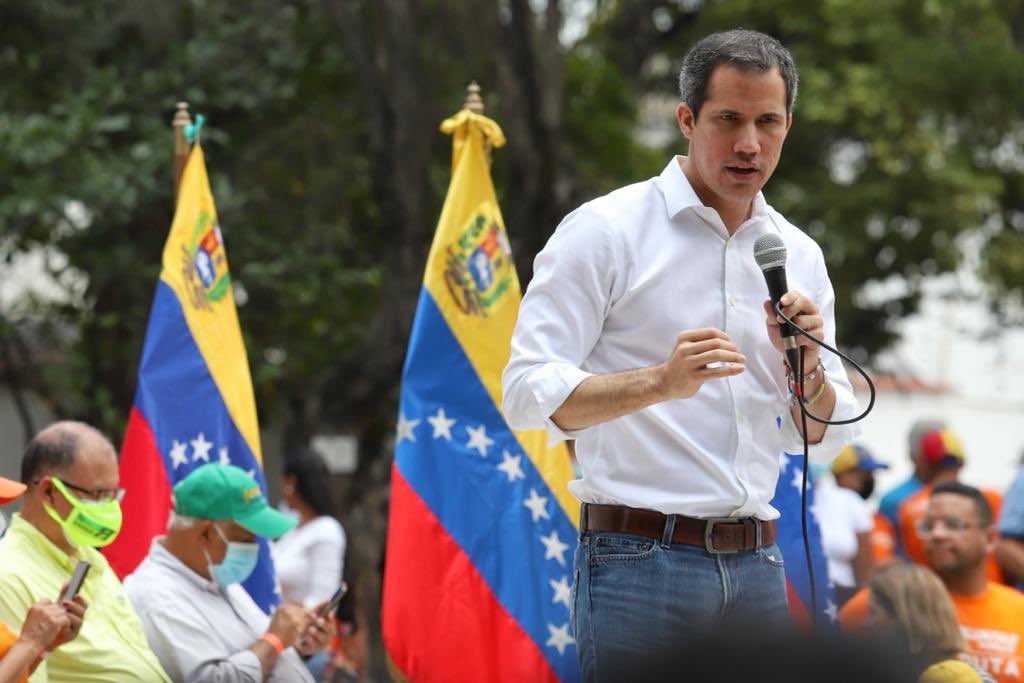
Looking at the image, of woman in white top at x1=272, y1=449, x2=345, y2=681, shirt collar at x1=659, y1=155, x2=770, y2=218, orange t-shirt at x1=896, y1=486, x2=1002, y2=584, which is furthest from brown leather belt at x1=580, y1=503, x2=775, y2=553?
orange t-shirt at x1=896, y1=486, x2=1002, y2=584

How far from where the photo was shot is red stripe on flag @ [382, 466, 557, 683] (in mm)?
4992

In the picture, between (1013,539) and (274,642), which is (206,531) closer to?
(274,642)

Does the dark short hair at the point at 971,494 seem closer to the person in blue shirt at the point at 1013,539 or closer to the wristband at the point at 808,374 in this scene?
the person in blue shirt at the point at 1013,539

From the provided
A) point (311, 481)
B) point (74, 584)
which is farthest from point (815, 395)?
point (311, 481)

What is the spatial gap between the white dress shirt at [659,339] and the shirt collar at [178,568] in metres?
2.28

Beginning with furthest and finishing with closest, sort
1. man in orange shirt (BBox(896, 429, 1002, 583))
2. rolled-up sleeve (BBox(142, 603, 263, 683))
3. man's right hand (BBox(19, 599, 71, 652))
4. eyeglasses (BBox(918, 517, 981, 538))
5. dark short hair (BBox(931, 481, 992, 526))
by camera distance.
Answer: man in orange shirt (BBox(896, 429, 1002, 583)) < dark short hair (BBox(931, 481, 992, 526)) < eyeglasses (BBox(918, 517, 981, 538)) < rolled-up sleeve (BBox(142, 603, 263, 683)) < man's right hand (BBox(19, 599, 71, 652))

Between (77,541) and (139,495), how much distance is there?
1.31 metres

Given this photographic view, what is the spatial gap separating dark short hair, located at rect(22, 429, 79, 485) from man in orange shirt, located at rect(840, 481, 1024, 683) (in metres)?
2.73

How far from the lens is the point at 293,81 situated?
11.0 meters

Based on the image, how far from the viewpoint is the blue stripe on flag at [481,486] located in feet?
16.7

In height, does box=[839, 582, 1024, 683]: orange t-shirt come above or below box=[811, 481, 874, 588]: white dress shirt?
below

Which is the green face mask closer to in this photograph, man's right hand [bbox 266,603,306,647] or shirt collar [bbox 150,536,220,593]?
shirt collar [bbox 150,536,220,593]

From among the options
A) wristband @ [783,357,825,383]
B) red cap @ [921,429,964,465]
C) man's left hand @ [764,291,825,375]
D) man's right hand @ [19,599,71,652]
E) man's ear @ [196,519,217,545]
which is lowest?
man's right hand @ [19,599,71,652]

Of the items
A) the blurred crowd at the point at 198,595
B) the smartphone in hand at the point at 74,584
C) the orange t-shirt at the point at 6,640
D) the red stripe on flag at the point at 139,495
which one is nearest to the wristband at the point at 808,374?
the blurred crowd at the point at 198,595
